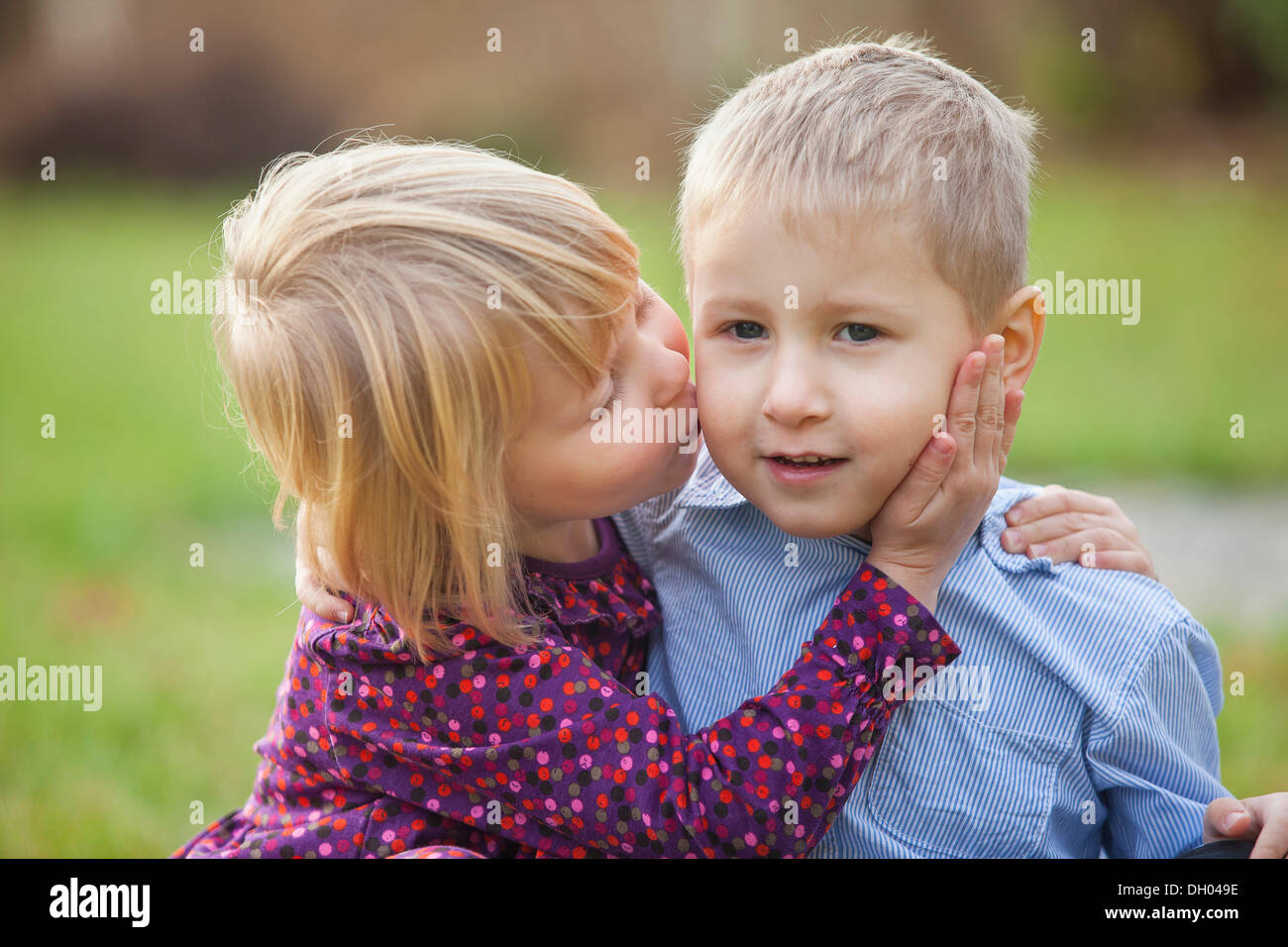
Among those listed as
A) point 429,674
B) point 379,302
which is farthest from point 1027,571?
point 379,302

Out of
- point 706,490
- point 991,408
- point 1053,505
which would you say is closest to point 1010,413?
point 991,408

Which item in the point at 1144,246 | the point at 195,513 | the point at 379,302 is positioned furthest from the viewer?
the point at 1144,246

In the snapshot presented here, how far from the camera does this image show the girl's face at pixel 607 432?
195cm

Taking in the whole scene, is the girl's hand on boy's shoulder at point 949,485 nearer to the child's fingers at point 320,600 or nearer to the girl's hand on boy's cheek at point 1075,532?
the girl's hand on boy's cheek at point 1075,532

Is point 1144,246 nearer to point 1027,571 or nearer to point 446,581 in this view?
point 1027,571

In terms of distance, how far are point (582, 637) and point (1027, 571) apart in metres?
0.75

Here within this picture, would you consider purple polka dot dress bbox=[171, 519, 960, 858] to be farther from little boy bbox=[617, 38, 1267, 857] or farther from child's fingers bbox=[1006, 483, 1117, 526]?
child's fingers bbox=[1006, 483, 1117, 526]

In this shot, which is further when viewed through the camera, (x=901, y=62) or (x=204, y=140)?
(x=204, y=140)

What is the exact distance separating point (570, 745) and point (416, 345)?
625 millimetres

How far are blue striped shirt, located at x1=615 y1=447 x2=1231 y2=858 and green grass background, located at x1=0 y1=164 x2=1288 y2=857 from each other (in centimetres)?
94

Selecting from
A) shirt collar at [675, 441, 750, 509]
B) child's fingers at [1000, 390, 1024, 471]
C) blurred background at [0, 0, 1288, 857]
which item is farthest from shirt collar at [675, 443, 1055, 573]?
blurred background at [0, 0, 1288, 857]

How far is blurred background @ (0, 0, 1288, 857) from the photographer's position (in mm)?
3838

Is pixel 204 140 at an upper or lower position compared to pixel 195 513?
upper

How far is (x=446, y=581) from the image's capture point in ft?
6.40
